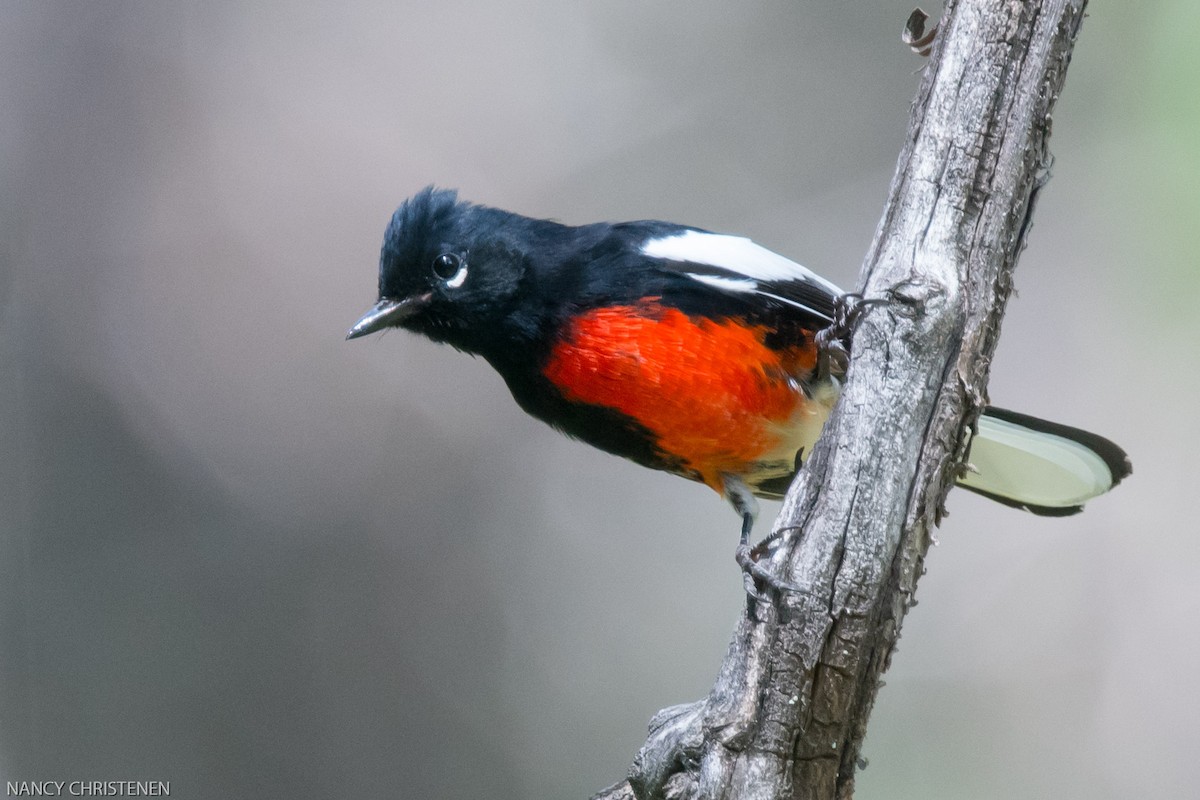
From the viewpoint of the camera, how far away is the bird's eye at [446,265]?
9.26 feet

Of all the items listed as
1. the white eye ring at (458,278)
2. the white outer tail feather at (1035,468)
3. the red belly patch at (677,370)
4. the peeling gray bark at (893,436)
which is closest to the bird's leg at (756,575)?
the peeling gray bark at (893,436)

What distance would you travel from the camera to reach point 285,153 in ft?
15.0

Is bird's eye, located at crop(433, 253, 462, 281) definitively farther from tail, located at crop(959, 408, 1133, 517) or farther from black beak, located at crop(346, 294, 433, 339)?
tail, located at crop(959, 408, 1133, 517)

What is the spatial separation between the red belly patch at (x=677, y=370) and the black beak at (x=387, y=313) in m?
0.42

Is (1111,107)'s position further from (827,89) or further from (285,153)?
(285,153)

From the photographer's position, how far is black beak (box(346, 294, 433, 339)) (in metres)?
2.72

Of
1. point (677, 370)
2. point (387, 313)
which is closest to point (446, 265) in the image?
point (387, 313)

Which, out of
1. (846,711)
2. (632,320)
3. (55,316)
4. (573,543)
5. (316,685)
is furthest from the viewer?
(573,543)

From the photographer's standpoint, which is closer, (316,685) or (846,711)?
(846,711)

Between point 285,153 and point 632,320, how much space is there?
2586 millimetres

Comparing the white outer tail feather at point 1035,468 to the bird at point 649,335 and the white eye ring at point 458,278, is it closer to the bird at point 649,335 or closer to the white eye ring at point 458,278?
the bird at point 649,335

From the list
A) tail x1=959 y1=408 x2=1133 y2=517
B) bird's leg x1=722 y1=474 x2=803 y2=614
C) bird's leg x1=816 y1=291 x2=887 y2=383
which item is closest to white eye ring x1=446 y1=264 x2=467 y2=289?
bird's leg x1=816 y1=291 x2=887 y2=383

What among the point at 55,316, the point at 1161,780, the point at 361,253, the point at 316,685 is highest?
the point at 361,253

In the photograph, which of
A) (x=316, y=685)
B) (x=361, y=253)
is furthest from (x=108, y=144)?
(x=316, y=685)
